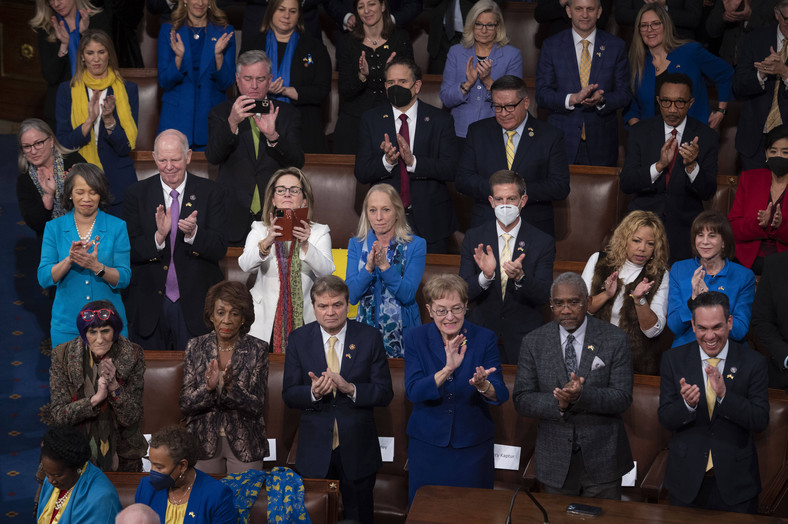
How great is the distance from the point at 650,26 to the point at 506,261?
6.43 ft

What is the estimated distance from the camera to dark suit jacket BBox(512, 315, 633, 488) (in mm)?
3584

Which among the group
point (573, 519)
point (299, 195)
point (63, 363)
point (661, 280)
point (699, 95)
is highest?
point (699, 95)

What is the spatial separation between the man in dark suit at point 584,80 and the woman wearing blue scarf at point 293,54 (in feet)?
3.97

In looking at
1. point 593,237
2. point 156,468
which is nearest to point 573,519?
point 156,468

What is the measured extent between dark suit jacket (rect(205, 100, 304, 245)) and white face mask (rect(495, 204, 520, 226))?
1101 millimetres

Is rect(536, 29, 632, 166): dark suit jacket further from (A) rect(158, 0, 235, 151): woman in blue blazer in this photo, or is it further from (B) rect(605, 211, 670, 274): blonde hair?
(A) rect(158, 0, 235, 151): woman in blue blazer

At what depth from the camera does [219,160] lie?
4918mm

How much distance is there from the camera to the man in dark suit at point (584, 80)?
17.6 feet

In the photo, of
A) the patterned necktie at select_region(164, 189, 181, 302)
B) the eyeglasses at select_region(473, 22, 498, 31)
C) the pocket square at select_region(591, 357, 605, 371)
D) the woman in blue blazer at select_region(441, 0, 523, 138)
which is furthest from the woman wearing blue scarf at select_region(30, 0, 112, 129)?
the pocket square at select_region(591, 357, 605, 371)

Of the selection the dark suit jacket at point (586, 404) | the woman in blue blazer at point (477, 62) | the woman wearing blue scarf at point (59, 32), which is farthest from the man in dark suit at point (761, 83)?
the woman wearing blue scarf at point (59, 32)

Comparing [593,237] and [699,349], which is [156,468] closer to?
[699,349]

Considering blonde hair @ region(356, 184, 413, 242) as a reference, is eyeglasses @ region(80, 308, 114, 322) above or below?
below

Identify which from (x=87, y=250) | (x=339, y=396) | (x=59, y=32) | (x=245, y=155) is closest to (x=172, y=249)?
(x=87, y=250)

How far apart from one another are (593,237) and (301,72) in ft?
5.95
